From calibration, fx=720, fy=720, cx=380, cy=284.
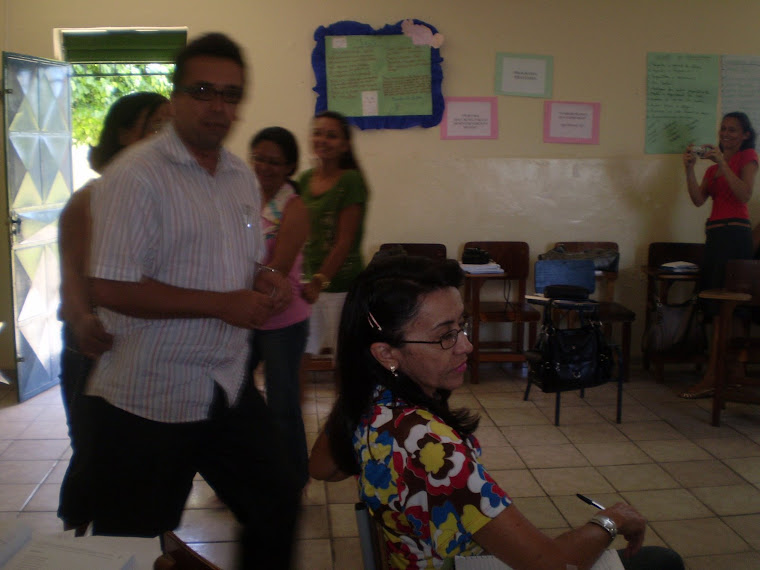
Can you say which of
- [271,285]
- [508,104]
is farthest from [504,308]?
[271,285]

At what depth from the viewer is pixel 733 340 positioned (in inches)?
147

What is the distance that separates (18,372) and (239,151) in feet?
5.89

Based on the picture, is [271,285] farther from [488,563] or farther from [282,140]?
[282,140]

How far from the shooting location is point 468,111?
4.57m

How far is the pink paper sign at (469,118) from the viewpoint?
457 centimetres

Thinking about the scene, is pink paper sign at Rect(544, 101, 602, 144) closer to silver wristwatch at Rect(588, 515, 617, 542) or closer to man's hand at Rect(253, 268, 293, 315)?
man's hand at Rect(253, 268, 293, 315)

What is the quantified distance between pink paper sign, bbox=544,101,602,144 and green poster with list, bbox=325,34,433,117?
2.57ft

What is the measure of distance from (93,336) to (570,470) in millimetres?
2309

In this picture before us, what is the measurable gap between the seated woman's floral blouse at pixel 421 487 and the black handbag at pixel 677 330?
11.5ft

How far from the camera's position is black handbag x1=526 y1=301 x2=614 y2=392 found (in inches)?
139

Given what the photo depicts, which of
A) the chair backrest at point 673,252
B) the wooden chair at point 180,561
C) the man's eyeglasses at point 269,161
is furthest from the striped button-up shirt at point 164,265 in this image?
the chair backrest at point 673,252

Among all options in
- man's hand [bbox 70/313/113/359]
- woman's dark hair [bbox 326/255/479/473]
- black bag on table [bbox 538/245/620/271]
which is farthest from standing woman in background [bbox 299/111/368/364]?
black bag on table [bbox 538/245/620/271]

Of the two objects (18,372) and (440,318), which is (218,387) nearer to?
(440,318)

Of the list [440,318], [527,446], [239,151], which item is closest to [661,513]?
[527,446]
